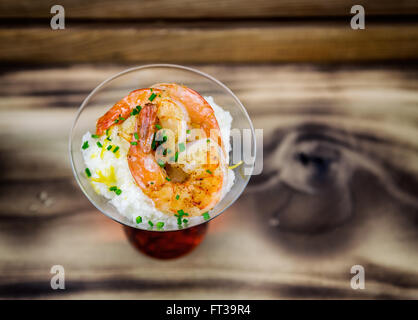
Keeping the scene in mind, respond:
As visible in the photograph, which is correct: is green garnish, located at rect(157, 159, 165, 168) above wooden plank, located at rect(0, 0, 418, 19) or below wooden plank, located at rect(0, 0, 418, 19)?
below

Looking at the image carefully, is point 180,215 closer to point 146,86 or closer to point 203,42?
point 146,86

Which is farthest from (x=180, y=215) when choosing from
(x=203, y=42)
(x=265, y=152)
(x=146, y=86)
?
(x=203, y=42)

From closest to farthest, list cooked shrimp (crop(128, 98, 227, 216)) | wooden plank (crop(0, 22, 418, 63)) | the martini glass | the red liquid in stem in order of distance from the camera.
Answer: cooked shrimp (crop(128, 98, 227, 216)) → the martini glass → the red liquid in stem → wooden plank (crop(0, 22, 418, 63))

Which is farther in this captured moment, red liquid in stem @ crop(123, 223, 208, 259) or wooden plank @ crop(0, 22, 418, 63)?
wooden plank @ crop(0, 22, 418, 63)

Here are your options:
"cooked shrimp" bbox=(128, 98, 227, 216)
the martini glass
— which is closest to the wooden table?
the martini glass

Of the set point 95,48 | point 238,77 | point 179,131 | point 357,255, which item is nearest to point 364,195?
point 357,255

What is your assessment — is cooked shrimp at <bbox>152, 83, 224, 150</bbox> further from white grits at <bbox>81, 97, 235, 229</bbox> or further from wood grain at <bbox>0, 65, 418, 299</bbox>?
wood grain at <bbox>0, 65, 418, 299</bbox>
